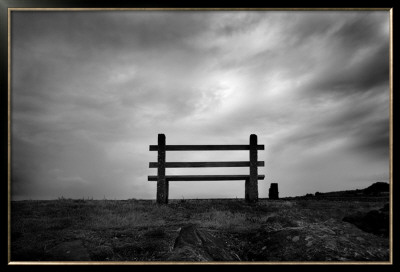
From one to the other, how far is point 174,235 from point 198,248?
995mm

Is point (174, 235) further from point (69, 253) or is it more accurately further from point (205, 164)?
point (205, 164)

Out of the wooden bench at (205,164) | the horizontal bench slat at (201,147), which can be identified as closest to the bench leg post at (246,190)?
the wooden bench at (205,164)

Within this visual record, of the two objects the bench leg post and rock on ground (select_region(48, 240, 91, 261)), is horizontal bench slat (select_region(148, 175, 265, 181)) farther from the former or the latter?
rock on ground (select_region(48, 240, 91, 261))

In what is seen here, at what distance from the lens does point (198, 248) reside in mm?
4074

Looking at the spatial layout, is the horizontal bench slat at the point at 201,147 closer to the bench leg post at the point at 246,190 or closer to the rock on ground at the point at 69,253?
the bench leg post at the point at 246,190

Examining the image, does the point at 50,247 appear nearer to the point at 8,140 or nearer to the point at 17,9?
the point at 8,140

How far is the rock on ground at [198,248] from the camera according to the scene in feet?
12.8

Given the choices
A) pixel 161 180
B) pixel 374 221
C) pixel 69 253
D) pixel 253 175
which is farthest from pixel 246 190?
pixel 69 253

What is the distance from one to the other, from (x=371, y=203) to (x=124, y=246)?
6.58 m

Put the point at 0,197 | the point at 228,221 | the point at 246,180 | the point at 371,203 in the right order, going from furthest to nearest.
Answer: the point at 246,180, the point at 371,203, the point at 228,221, the point at 0,197

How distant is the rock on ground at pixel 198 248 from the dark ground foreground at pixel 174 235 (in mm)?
156

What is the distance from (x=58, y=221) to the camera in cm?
Result: 623

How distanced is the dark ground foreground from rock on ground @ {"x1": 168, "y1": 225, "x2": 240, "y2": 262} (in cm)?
16
